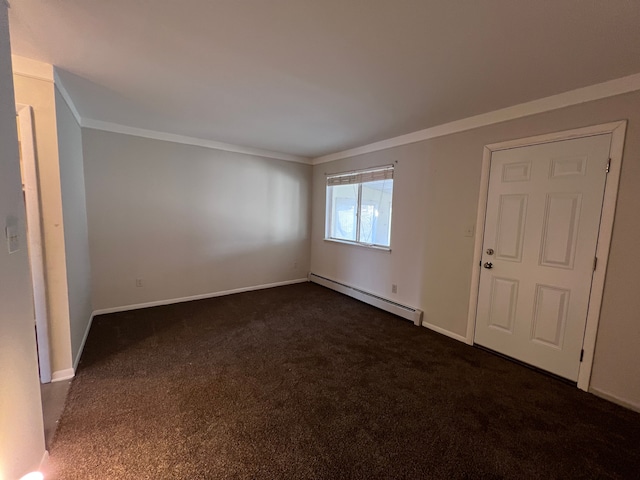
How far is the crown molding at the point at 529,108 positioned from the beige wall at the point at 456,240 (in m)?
0.05

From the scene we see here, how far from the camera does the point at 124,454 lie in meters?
1.51

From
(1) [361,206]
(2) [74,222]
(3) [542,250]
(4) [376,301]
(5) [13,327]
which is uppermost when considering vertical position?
(1) [361,206]

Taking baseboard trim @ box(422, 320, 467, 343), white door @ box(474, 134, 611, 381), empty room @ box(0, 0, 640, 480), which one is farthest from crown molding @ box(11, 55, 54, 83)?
baseboard trim @ box(422, 320, 467, 343)

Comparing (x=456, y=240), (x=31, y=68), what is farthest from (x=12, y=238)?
(x=456, y=240)

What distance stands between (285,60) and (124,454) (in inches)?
100

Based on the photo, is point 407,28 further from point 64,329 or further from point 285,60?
point 64,329

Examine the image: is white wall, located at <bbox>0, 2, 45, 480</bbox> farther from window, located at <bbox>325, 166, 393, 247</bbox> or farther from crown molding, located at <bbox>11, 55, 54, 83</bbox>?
window, located at <bbox>325, 166, 393, 247</bbox>

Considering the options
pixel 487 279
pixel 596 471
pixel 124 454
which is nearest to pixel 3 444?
pixel 124 454

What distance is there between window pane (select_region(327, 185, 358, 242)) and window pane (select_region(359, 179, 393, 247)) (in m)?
0.20

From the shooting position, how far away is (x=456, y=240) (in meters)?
2.99

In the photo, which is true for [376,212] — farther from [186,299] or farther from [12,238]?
[12,238]

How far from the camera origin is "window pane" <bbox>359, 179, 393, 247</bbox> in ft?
12.6

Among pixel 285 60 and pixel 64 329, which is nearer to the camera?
pixel 285 60

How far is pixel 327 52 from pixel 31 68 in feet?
6.85
